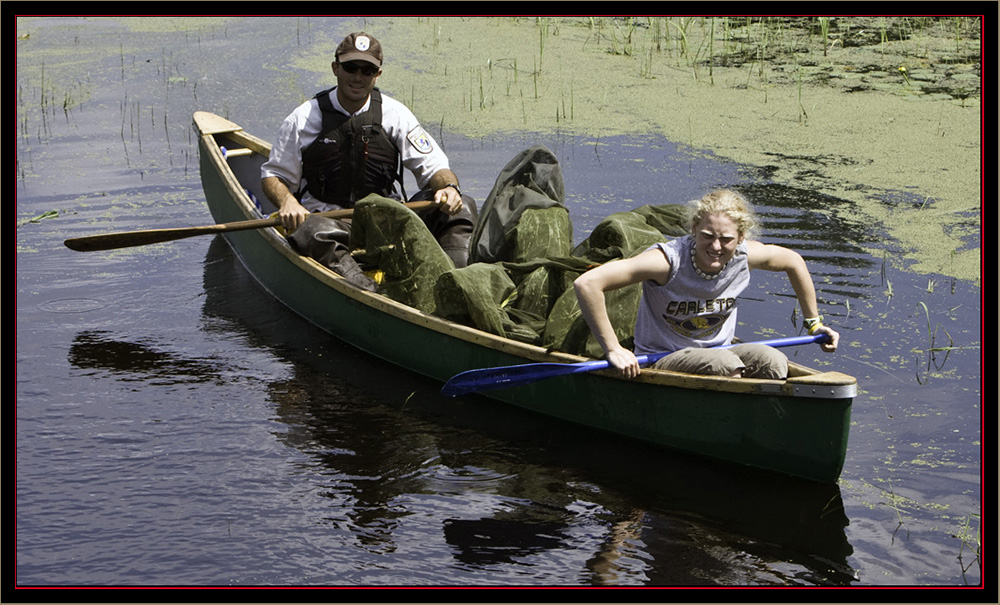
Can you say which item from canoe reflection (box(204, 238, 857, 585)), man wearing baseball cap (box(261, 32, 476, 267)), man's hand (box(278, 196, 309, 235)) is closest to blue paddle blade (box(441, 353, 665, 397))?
canoe reflection (box(204, 238, 857, 585))

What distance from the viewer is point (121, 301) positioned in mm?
6660

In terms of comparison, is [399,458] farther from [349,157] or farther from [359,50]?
[359,50]

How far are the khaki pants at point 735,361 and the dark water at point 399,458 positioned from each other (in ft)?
1.54

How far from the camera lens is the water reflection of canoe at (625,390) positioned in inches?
164

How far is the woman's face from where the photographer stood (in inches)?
156

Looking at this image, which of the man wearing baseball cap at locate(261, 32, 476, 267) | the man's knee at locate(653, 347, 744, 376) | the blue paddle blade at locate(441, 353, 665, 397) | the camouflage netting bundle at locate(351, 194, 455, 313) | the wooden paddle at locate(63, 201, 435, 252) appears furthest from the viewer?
the wooden paddle at locate(63, 201, 435, 252)

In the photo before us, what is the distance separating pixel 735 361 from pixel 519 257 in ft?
4.73

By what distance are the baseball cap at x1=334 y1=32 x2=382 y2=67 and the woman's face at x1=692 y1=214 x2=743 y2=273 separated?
2.46 m

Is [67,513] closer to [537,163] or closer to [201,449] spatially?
[201,449]

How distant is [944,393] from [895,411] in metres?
0.31

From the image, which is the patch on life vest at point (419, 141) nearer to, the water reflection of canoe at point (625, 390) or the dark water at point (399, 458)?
the water reflection of canoe at point (625, 390)

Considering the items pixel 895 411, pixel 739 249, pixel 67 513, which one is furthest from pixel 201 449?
pixel 895 411

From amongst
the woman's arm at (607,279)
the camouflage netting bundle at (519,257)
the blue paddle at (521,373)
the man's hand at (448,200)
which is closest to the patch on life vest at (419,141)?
the man's hand at (448,200)

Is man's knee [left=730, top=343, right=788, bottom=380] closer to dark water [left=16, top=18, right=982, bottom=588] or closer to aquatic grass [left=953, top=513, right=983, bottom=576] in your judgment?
dark water [left=16, top=18, right=982, bottom=588]
